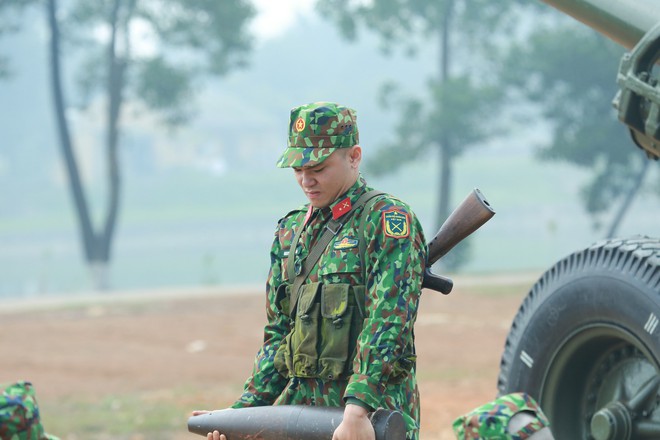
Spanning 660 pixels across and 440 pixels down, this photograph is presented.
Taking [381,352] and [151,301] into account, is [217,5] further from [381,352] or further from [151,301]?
[381,352]

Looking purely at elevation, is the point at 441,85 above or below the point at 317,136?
above

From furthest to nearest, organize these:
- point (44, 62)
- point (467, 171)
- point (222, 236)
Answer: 1. point (44, 62)
2. point (467, 171)
3. point (222, 236)

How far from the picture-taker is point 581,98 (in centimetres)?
2667

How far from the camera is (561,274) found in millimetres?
4586

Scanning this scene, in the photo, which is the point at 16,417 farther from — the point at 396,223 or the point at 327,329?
the point at 396,223

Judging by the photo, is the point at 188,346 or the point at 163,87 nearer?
the point at 188,346

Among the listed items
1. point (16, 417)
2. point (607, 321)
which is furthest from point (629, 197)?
point (16, 417)

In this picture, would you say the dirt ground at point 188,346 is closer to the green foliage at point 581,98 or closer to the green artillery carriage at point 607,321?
the green artillery carriage at point 607,321

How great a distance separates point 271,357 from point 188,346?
1080cm

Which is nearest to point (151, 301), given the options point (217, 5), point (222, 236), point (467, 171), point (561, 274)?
point (217, 5)

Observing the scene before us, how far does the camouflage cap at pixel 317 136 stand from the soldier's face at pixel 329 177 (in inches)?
1.4

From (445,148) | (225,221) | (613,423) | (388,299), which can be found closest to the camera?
(388,299)

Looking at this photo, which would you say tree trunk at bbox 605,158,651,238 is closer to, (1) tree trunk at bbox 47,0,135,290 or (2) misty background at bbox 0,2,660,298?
(2) misty background at bbox 0,2,660,298

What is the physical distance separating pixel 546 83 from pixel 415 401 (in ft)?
77.4
